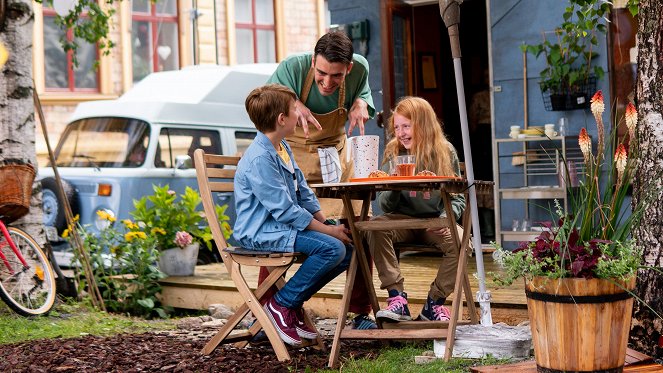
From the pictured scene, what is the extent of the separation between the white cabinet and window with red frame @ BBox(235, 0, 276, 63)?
38.4 feet

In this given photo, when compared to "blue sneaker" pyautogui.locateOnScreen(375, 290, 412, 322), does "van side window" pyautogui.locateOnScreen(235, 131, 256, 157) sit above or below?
above

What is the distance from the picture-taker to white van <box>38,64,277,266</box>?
31.8 feet

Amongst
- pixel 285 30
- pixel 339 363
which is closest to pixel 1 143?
pixel 339 363

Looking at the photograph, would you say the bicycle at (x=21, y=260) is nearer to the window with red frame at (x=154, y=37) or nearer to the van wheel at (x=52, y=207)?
the van wheel at (x=52, y=207)

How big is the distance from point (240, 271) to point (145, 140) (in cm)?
520

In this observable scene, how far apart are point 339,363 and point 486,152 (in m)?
5.72

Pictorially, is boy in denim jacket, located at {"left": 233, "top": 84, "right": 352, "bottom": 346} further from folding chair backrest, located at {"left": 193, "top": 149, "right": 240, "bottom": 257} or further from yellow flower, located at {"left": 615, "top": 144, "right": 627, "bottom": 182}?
yellow flower, located at {"left": 615, "top": 144, "right": 627, "bottom": 182}

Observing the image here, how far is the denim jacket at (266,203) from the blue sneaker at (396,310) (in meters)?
0.63

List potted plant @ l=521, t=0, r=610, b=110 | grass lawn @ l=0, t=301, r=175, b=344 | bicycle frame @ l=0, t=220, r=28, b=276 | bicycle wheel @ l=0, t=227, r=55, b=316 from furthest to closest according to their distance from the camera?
potted plant @ l=521, t=0, r=610, b=110
bicycle wheel @ l=0, t=227, r=55, b=316
bicycle frame @ l=0, t=220, r=28, b=276
grass lawn @ l=0, t=301, r=175, b=344

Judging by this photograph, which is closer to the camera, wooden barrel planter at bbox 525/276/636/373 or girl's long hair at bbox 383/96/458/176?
wooden barrel planter at bbox 525/276/636/373

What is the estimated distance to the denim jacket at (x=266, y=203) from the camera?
4875 millimetres

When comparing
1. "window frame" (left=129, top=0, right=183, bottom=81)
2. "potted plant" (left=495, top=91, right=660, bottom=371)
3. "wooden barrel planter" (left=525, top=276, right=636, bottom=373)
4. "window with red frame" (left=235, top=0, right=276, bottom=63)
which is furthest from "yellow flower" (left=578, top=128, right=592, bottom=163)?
"window with red frame" (left=235, top=0, right=276, bottom=63)

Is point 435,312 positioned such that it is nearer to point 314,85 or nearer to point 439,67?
point 314,85

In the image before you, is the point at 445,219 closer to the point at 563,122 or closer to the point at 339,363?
the point at 339,363
